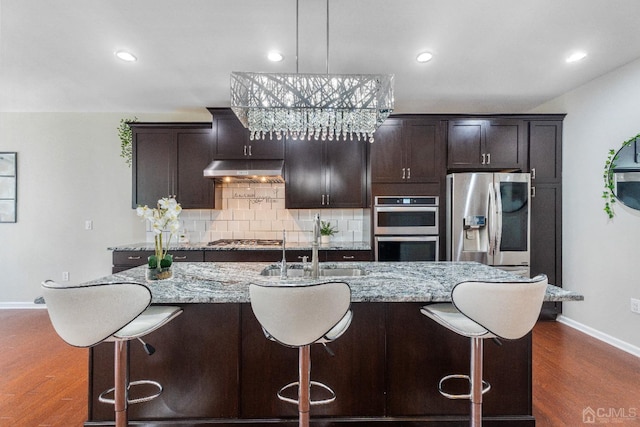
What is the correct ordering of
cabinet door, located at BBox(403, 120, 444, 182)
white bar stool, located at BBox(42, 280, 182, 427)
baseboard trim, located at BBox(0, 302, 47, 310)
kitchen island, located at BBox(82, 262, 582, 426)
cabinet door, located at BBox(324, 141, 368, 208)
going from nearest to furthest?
white bar stool, located at BBox(42, 280, 182, 427) → kitchen island, located at BBox(82, 262, 582, 426) → cabinet door, located at BBox(403, 120, 444, 182) → cabinet door, located at BBox(324, 141, 368, 208) → baseboard trim, located at BBox(0, 302, 47, 310)

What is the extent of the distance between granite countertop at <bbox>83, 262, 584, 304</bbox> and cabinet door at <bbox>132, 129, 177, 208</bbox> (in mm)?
1909

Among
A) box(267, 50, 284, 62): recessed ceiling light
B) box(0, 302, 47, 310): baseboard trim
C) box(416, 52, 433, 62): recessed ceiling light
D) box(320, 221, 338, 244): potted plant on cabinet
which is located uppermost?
box(416, 52, 433, 62): recessed ceiling light

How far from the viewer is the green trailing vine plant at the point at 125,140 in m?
4.10

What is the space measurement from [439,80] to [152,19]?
2624 mm

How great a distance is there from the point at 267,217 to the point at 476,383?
3.12 metres

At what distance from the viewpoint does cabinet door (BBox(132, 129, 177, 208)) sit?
3.81 meters

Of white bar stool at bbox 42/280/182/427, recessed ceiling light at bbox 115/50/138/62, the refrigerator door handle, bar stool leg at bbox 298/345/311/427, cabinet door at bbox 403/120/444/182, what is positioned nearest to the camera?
white bar stool at bbox 42/280/182/427

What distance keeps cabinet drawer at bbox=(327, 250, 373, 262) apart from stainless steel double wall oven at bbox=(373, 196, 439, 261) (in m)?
0.13

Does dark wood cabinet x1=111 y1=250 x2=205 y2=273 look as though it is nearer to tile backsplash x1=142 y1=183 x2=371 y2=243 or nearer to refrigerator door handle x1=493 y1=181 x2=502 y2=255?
tile backsplash x1=142 y1=183 x2=371 y2=243

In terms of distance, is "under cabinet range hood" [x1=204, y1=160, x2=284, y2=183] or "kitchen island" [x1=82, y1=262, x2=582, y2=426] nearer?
"kitchen island" [x1=82, y1=262, x2=582, y2=426]

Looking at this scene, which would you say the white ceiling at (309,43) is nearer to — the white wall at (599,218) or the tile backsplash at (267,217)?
the white wall at (599,218)

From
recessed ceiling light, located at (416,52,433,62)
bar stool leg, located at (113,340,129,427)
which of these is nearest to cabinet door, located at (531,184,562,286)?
recessed ceiling light, located at (416,52,433,62)

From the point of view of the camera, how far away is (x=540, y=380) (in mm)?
2377

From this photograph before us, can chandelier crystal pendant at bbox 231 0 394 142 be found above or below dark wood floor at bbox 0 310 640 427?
above
